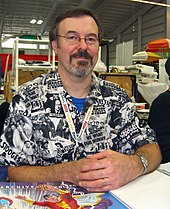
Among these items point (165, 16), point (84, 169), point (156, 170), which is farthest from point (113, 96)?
point (165, 16)

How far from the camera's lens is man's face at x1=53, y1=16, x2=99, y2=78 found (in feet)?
4.40

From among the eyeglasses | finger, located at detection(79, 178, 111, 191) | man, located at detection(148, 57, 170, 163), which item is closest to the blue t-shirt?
the eyeglasses

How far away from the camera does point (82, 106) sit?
1.31 meters

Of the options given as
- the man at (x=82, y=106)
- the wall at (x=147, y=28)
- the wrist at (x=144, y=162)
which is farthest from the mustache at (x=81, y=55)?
the wall at (x=147, y=28)

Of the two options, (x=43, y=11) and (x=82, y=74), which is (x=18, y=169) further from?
(x=43, y=11)

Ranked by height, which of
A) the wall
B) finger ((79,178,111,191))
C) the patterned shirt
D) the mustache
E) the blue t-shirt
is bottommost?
finger ((79,178,111,191))

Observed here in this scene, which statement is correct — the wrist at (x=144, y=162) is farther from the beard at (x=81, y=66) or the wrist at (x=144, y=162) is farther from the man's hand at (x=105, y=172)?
the beard at (x=81, y=66)

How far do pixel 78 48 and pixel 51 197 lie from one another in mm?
765

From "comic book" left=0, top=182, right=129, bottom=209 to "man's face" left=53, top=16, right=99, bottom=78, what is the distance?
2.07ft

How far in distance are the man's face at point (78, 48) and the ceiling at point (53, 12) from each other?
8371mm

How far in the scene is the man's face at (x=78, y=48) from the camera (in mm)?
1340

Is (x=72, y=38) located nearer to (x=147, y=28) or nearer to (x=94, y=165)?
(x=94, y=165)

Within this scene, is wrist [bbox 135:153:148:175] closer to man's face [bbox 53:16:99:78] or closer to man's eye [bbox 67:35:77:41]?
man's face [bbox 53:16:99:78]

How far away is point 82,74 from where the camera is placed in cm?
137
